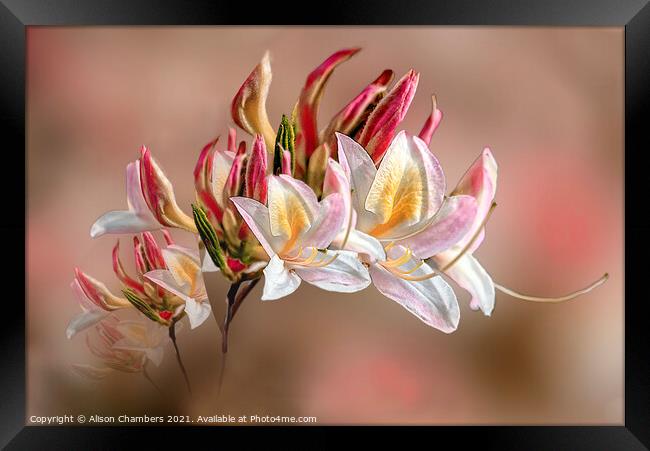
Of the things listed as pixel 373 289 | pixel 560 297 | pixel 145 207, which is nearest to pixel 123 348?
pixel 145 207

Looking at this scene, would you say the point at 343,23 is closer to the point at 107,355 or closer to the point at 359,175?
the point at 359,175

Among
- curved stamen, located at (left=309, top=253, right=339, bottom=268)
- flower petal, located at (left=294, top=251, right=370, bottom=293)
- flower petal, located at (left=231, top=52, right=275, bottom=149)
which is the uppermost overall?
flower petal, located at (left=231, top=52, right=275, bottom=149)

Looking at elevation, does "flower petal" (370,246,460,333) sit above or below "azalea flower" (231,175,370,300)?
below

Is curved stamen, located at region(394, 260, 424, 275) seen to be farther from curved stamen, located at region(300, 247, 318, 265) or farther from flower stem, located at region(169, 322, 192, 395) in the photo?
flower stem, located at region(169, 322, 192, 395)

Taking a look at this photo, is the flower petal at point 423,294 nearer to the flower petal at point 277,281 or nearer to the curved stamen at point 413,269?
the curved stamen at point 413,269

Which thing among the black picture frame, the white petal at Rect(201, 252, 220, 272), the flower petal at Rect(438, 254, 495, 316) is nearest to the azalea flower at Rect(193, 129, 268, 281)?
the white petal at Rect(201, 252, 220, 272)

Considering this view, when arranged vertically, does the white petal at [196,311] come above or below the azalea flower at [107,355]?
above

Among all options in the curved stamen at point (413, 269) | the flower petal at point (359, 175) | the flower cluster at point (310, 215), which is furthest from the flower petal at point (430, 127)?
the curved stamen at point (413, 269)

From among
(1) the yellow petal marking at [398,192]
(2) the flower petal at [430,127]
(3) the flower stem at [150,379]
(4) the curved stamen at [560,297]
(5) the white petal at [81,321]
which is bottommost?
(3) the flower stem at [150,379]
